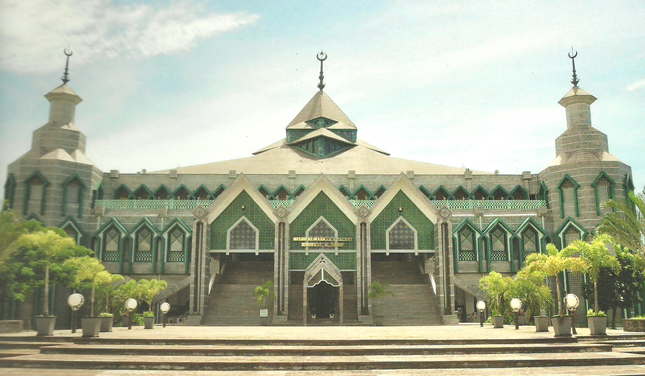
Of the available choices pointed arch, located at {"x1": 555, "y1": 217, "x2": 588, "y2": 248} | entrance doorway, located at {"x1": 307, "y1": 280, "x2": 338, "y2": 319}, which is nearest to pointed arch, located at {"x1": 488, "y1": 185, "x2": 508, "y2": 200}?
pointed arch, located at {"x1": 555, "y1": 217, "x2": 588, "y2": 248}

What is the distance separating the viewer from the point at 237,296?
44.3m

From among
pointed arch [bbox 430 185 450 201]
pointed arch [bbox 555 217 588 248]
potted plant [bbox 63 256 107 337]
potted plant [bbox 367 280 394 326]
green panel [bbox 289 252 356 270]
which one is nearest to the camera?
potted plant [bbox 63 256 107 337]

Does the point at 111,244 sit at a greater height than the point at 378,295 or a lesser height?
greater

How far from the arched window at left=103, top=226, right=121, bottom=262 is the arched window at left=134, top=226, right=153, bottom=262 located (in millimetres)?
1479

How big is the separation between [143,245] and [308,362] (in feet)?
112

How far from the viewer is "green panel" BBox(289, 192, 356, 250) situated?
145 ft

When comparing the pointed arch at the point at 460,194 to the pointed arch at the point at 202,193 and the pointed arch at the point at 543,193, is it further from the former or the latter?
the pointed arch at the point at 202,193

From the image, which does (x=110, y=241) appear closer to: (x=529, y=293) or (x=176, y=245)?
(x=176, y=245)

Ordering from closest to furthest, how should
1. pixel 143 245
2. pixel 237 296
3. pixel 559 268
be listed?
pixel 559 268, pixel 237 296, pixel 143 245

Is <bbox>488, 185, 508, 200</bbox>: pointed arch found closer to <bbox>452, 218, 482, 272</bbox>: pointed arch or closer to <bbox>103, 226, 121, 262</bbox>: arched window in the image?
<bbox>452, 218, 482, 272</bbox>: pointed arch

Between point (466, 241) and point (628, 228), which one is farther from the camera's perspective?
point (466, 241)

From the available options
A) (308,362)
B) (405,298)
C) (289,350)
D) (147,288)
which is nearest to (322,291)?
(405,298)

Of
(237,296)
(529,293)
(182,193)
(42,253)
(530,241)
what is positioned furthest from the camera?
(182,193)

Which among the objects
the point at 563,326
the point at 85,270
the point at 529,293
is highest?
the point at 85,270
